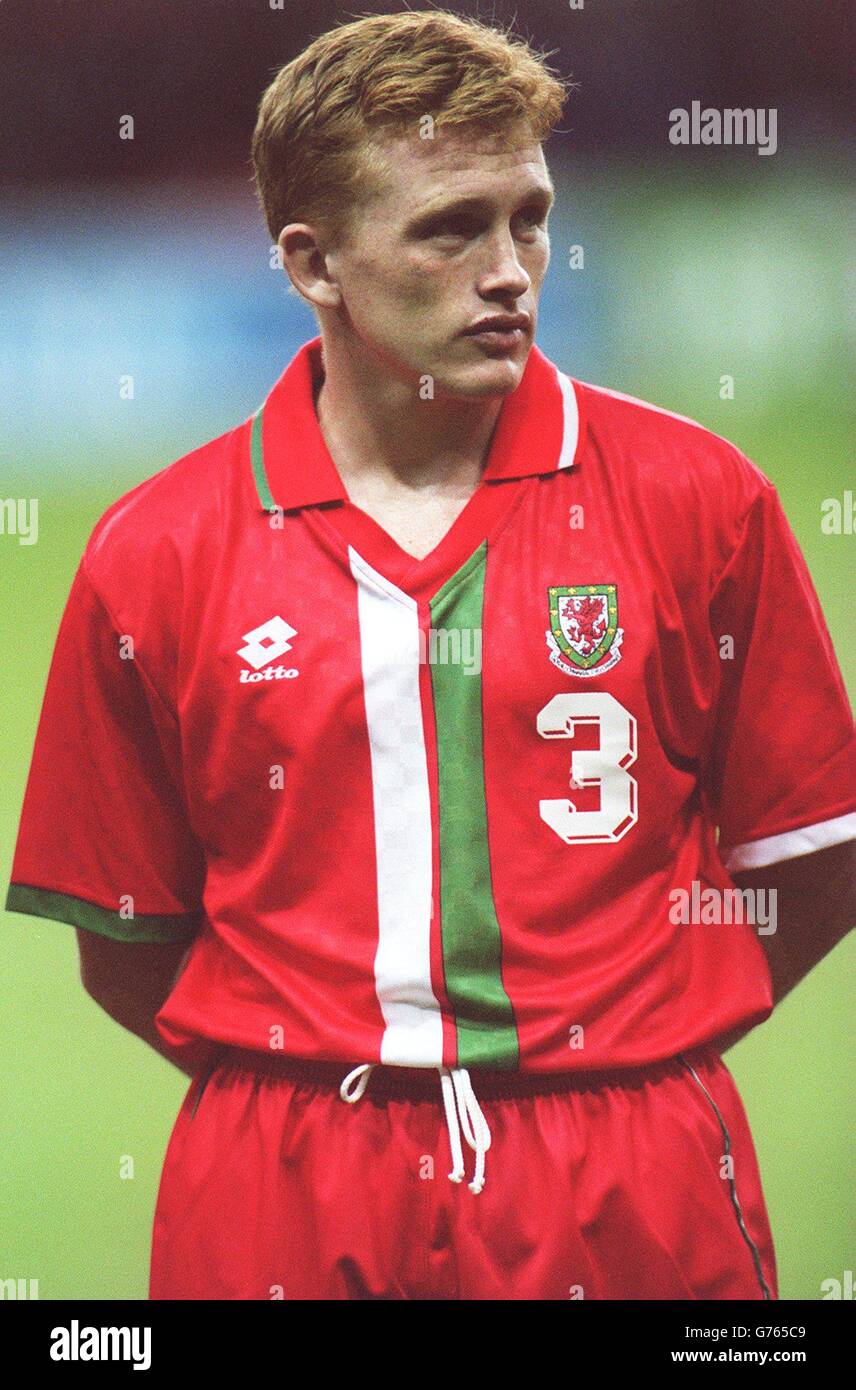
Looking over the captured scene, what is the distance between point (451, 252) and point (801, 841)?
658 millimetres

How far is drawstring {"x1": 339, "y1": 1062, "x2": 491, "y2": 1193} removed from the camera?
169 cm

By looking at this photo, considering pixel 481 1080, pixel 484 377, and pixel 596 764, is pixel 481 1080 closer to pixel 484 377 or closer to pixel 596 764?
pixel 596 764

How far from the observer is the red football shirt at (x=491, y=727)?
67.8 inches

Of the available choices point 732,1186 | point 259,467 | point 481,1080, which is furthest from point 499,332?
point 732,1186

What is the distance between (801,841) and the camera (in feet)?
5.90

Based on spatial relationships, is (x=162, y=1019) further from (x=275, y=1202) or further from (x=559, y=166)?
(x=559, y=166)

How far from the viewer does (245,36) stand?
1.87 meters

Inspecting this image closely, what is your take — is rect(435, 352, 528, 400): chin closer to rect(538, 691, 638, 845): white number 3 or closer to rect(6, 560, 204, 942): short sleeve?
rect(538, 691, 638, 845): white number 3

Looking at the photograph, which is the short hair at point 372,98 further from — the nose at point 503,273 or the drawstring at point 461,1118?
the drawstring at point 461,1118

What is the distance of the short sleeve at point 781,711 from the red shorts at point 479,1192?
0.25 meters

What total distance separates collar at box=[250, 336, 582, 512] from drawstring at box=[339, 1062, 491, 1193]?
0.55m

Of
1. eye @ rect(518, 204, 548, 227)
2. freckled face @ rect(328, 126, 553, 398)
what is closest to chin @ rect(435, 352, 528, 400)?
freckled face @ rect(328, 126, 553, 398)

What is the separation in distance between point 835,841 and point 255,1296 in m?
0.71
